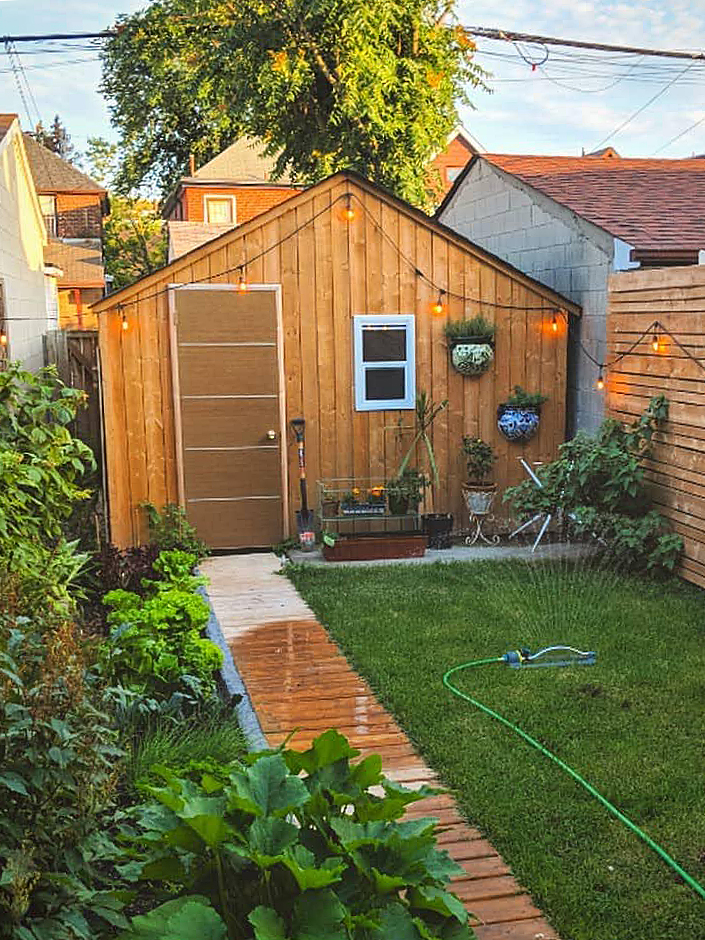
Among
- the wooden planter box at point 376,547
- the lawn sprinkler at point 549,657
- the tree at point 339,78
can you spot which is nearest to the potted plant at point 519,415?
the wooden planter box at point 376,547

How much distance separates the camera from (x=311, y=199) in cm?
838

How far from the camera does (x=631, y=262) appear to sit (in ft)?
26.5

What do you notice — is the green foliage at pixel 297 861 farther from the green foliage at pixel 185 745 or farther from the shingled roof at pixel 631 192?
the shingled roof at pixel 631 192

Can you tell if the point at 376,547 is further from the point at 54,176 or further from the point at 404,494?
the point at 54,176

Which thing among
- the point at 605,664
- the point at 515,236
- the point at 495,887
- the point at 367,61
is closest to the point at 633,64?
the point at 367,61

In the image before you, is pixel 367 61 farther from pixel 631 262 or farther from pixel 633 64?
pixel 631 262

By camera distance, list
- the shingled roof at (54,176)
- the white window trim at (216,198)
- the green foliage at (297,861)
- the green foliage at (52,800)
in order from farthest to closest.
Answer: the shingled roof at (54,176), the white window trim at (216,198), the green foliage at (52,800), the green foliage at (297,861)

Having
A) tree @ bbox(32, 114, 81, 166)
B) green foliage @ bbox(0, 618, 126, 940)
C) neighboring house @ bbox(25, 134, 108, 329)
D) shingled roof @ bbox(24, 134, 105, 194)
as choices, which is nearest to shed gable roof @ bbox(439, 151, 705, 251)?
green foliage @ bbox(0, 618, 126, 940)

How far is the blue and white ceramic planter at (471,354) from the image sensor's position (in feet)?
28.4

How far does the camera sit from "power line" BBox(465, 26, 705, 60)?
15.6 metres

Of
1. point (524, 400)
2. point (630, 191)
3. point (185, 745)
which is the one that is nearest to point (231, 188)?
point (630, 191)

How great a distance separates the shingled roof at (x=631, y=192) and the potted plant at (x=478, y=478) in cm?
225

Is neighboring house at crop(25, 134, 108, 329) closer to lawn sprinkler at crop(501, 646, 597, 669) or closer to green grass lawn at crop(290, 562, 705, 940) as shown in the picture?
green grass lawn at crop(290, 562, 705, 940)

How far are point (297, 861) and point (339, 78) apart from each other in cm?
1397
